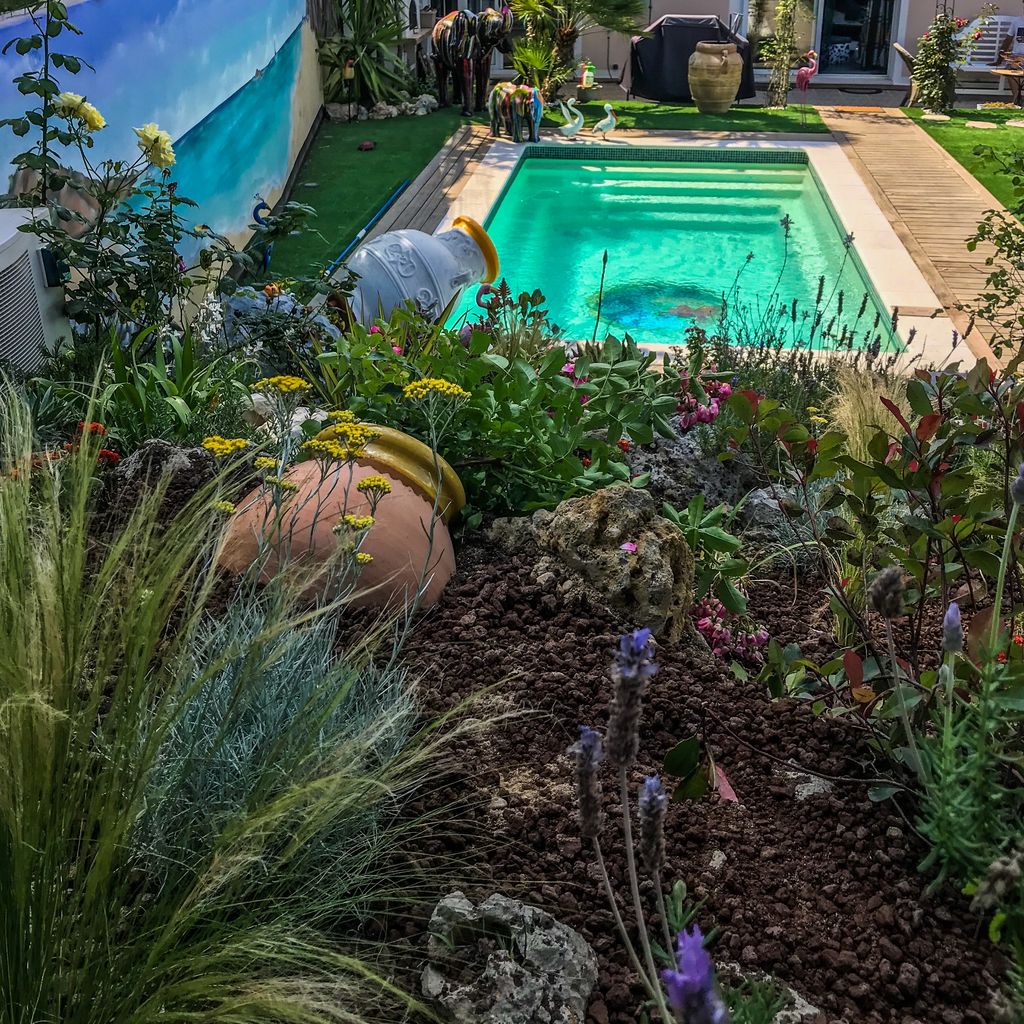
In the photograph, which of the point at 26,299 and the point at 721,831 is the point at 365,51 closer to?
the point at 26,299

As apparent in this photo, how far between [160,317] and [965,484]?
10.5 ft

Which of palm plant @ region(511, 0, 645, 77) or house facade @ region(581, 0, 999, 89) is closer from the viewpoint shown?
palm plant @ region(511, 0, 645, 77)

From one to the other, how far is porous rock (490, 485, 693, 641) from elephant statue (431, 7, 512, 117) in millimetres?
11583

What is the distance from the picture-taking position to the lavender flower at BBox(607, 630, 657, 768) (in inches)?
39.2

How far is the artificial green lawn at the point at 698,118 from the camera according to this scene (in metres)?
12.6

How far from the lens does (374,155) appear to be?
11.2m

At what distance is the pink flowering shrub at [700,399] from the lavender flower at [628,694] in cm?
254

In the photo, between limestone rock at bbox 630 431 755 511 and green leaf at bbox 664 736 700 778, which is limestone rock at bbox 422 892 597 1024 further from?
limestone rock at bbox 630 431 755 511

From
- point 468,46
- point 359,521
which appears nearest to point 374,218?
point 468,46

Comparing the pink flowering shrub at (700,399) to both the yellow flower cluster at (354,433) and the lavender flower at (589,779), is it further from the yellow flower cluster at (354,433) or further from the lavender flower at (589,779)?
the lavender flower at (589,779)

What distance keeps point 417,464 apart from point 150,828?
1442 millimetres

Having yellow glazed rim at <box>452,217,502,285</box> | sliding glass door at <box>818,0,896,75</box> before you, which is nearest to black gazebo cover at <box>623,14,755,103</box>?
sliding glass door at <box>818,0,896,75</box>

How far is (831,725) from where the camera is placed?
2150 mm

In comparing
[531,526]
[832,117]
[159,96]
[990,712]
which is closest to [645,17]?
[832,117]
